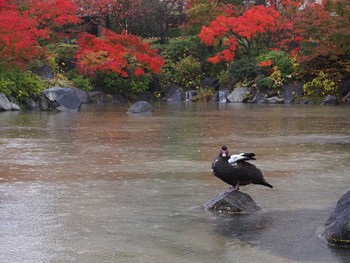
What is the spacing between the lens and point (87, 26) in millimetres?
41938

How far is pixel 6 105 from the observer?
28.3m

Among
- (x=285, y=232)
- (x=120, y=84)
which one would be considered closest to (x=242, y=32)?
(x=120, y=84)

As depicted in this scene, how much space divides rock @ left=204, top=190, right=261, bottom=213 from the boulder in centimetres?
2159

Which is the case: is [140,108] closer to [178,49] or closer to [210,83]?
[210,83]

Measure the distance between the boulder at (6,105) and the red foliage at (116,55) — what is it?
8747 millimetres

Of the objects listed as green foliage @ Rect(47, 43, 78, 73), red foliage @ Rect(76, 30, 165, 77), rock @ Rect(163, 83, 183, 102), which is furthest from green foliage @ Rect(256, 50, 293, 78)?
green foliage @ Rect(47, 43, 78, 73)

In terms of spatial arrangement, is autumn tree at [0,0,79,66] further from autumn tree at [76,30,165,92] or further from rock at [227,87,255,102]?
rock at [227,87,255,102]

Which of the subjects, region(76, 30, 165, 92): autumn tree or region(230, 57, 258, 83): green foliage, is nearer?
region(76, 30, 165, 92): autumn tree

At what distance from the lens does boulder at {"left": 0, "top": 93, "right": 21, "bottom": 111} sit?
2806 cm

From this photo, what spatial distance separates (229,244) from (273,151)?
284 inches

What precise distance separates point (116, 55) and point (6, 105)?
10.5 m

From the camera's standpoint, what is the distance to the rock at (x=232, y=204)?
759cm

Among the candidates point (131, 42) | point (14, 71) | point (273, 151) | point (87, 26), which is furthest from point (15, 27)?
point (273, 151)

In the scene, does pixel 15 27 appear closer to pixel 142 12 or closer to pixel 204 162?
pixel 142 12
